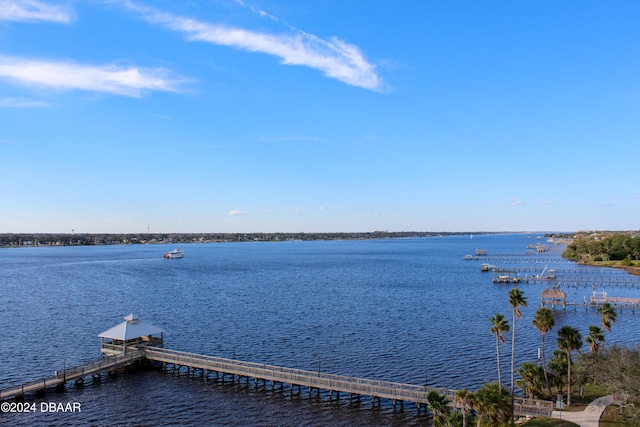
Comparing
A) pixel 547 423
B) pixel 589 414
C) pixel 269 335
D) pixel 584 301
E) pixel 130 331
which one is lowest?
pixel 584 301

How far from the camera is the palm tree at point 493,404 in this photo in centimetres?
3102

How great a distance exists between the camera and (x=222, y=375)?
2056 inches

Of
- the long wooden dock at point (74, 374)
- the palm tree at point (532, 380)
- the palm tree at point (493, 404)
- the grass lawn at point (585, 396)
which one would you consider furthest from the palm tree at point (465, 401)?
the long wooden dock at point (74, 374)

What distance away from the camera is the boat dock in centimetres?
4297

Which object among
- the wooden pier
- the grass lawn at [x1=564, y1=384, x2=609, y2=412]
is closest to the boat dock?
the grass lawn at [x1=564, y1=384, x2=609, y2=412]

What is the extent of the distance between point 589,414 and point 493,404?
11.3 m

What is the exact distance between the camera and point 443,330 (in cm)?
7456

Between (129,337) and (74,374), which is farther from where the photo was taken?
(129,337)

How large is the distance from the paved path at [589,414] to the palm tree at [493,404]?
735 cm

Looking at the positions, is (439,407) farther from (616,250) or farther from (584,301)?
(616,250)

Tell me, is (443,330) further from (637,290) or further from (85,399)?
(637,290)

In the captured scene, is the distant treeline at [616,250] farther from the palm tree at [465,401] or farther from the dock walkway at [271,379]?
the palm tree at [465,401]

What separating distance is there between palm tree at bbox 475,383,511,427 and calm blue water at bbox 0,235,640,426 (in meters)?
10.6

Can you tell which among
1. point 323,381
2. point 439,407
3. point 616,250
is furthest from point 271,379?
point 616,250
